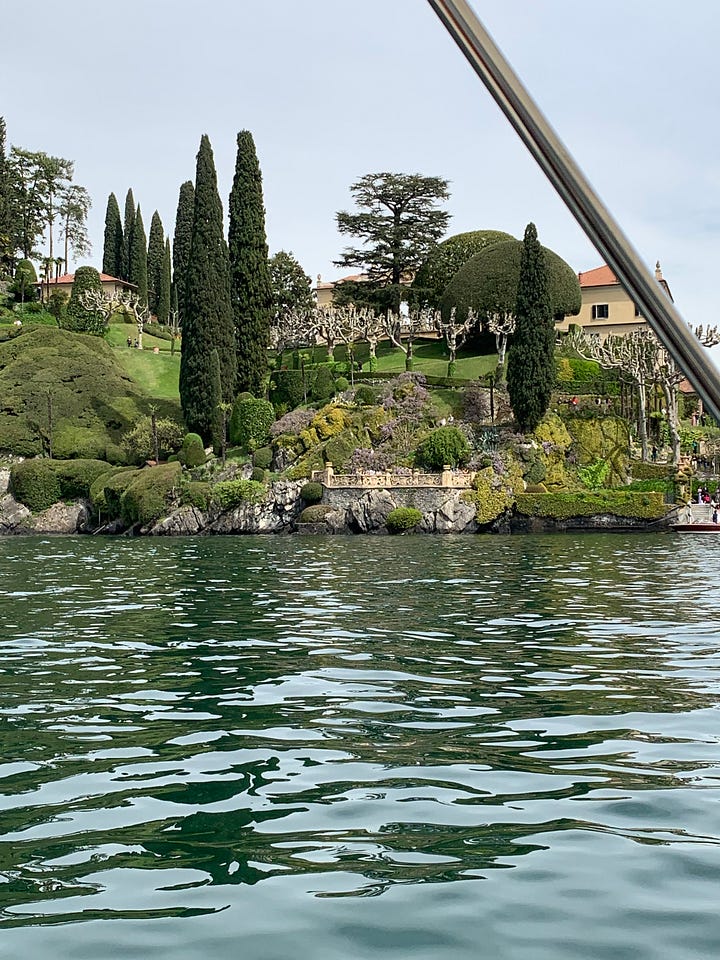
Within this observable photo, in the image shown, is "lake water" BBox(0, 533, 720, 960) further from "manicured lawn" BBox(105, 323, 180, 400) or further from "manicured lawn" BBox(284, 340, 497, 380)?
"manicured lawn" BBox(105, 323, 180, 400)

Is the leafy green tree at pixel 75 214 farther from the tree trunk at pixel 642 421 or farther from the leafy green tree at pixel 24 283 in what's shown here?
the tree trunk at pixel 642 421

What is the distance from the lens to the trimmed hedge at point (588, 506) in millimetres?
45688

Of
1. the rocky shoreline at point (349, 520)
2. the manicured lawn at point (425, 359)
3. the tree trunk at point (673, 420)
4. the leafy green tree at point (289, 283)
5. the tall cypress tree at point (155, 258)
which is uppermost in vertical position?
the tall cypress tree at point (155, 258)

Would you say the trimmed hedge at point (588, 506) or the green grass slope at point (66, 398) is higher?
the green grass slope at point (66, 398)

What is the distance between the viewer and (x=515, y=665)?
11578 millimetres

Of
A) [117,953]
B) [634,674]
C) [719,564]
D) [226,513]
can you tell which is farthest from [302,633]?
[226,513]

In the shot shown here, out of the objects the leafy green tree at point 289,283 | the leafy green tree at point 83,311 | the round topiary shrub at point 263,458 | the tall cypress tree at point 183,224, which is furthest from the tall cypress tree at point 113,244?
the round topiary shrub at point 263,458

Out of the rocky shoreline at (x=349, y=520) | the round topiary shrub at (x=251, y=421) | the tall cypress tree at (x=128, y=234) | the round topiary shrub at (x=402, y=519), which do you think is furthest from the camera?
the tall cypress tree at (x=128, y=234)

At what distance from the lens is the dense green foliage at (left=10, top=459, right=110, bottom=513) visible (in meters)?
54.1

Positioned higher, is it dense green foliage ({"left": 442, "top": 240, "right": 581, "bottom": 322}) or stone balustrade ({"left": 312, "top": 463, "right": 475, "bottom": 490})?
dense green foliage ({"left": 442, "top": 240, "right": 581, "bottom": 322})

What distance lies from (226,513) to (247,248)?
19.9m

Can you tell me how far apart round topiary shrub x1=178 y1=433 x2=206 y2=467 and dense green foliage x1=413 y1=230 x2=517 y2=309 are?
2366 cm

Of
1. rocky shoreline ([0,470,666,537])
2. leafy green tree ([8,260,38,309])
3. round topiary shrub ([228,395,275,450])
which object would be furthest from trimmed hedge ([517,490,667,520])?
leafy green tree ([8,260,38,309])

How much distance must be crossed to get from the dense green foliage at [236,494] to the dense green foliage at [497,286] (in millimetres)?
22341
